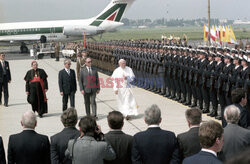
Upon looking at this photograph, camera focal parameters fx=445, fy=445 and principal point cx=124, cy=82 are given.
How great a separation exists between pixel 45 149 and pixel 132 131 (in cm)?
490

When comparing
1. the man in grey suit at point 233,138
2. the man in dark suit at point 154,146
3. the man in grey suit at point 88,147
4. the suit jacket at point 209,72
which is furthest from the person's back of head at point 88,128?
the suit jacket at point 209,72

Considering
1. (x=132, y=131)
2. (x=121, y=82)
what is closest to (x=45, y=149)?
(x=132, y=131)

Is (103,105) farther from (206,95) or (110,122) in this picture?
(110,122)

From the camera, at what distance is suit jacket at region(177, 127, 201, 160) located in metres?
4.80

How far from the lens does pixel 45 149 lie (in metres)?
5.00

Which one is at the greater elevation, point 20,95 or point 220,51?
point 220,51

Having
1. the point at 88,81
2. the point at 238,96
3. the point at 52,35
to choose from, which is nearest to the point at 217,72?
the point at 88,81

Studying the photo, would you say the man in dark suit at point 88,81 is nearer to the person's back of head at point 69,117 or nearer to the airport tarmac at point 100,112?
the airport tarmac at point 100,112

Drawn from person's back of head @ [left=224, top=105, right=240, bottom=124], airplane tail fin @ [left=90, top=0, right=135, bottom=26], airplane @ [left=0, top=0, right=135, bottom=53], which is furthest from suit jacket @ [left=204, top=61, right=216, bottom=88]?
airplane tail fin @ [left=90, top=0, right=135, bottom=26]

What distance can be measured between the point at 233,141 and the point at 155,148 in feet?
2.87

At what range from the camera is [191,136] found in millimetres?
4805

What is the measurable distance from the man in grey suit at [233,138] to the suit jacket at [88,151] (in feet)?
4.45

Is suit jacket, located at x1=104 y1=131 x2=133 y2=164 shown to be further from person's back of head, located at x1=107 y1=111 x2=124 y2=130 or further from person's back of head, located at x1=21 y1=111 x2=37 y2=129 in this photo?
person's back of head, located at x1=21 y1=111 x2=37 y2=129

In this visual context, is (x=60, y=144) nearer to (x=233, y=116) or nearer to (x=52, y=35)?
(x=233, y=116)
